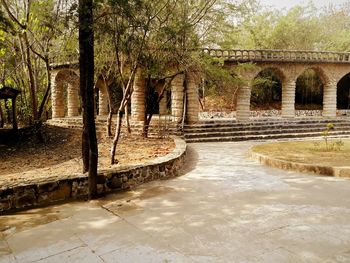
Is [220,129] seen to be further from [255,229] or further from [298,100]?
[298,100]

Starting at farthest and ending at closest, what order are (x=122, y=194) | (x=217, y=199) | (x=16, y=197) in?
(x=122, y=194) → (x=217, y=199) → (x=16, y=197)

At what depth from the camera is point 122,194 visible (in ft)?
18.1

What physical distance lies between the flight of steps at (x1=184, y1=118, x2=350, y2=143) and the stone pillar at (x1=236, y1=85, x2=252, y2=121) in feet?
3.45

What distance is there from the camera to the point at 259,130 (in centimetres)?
1552

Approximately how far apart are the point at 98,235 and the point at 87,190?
68.2 inches

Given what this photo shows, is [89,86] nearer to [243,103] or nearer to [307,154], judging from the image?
[307,154]

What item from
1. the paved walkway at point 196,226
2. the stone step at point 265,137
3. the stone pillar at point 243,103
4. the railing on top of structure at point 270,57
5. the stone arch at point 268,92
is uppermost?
the railing on top of structure at point 270,57

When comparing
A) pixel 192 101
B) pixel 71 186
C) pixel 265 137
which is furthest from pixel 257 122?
pixel 71 186

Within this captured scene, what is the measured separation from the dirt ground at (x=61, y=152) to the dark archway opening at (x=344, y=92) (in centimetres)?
2015

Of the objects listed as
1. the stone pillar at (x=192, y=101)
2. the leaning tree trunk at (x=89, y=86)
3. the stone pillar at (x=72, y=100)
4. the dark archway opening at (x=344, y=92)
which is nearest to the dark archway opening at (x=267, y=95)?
the dark archway opening at (x=344, y=92)

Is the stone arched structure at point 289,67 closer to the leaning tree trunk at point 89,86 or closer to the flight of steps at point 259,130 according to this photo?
the flight of steps at point 259,130

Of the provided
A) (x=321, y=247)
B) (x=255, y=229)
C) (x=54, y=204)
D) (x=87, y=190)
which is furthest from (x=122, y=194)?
(x=321, y=247)

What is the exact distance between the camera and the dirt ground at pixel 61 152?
8570 millimetres

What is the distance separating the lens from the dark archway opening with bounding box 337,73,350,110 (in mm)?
25734
